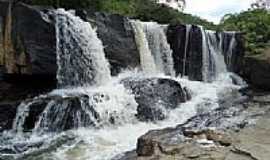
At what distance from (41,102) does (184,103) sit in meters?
4.09

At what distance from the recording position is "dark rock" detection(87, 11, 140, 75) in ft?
47.9

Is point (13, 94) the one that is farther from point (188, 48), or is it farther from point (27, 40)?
point (188, 48)

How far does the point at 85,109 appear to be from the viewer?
11.4 meters

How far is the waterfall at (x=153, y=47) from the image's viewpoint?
16.6m

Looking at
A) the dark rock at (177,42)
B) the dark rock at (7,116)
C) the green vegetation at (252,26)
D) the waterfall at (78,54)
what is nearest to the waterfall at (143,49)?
the dark rock at (177,42)

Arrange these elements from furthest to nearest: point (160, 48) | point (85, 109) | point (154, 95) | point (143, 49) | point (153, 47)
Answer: point (160, 48)
point (153, 47)
point (143, 49)
point (154, 95)
point (85, 109)

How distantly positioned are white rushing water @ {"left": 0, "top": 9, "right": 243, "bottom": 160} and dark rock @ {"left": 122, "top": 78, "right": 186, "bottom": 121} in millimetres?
182

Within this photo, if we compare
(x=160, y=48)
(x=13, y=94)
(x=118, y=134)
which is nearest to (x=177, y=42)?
(x=160, y=48)

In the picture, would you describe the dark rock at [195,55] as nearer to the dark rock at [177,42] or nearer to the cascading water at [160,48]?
the dark rock at [177,42]

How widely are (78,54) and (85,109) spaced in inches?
103

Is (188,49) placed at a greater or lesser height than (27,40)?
lesser

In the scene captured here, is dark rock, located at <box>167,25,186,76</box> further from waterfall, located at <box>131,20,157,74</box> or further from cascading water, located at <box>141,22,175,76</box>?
waterfall, located at <box>131,20,157,74</box>

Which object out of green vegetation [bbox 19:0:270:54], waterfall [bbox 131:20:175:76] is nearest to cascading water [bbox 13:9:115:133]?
waterfall [bbox 131:20:175:76]

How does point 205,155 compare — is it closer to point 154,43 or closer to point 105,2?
point 154,43
